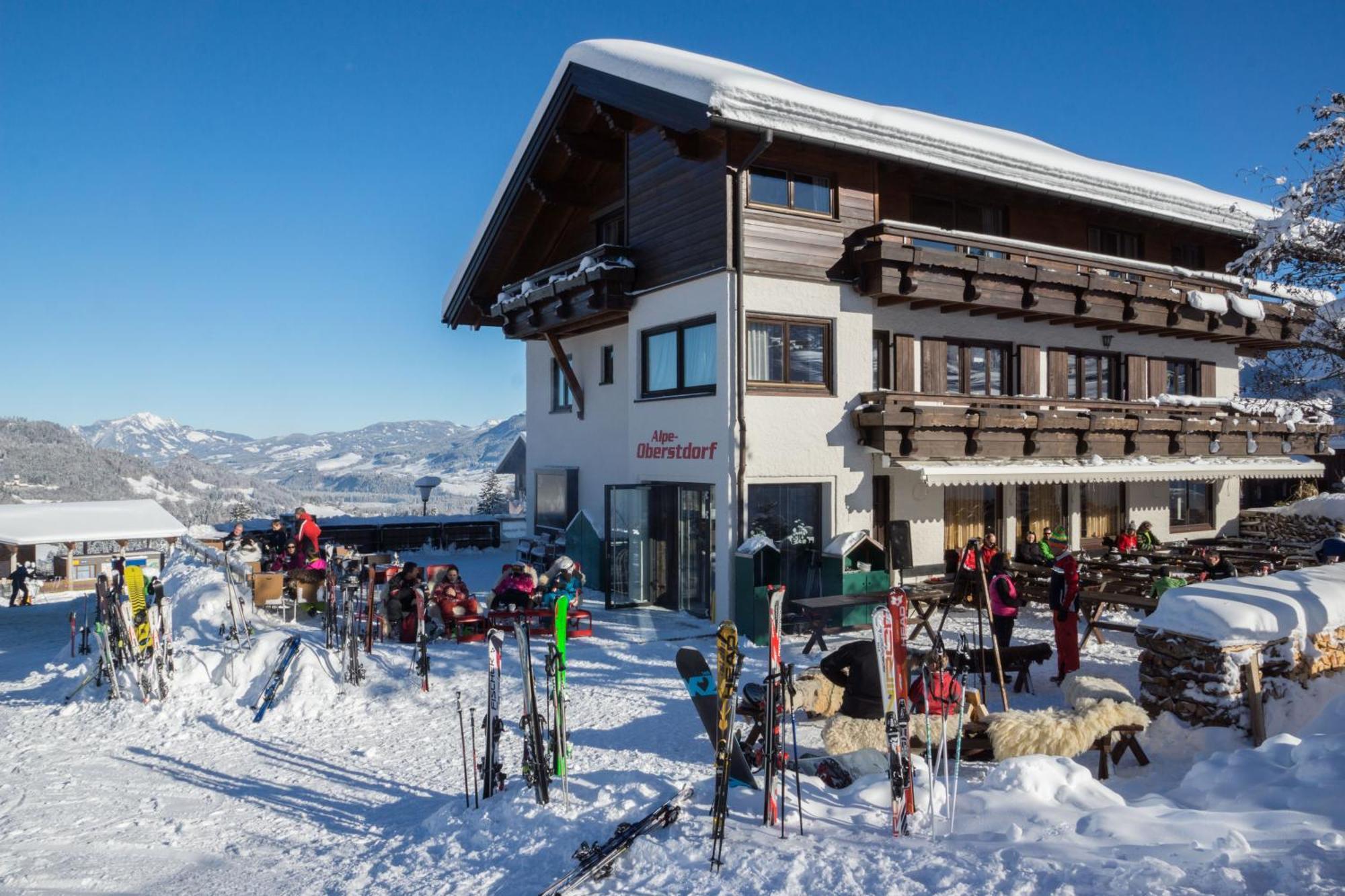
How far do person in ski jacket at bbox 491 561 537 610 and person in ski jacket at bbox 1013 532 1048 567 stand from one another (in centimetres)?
867

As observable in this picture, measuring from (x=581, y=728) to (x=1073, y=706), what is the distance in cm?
478

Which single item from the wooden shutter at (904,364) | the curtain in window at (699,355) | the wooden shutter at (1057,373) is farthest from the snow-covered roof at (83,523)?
the wooden shutter at (1057,373)

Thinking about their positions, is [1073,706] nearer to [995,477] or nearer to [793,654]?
[793,654]

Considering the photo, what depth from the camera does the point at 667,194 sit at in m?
16.1

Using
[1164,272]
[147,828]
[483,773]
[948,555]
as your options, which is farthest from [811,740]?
[1164,272]

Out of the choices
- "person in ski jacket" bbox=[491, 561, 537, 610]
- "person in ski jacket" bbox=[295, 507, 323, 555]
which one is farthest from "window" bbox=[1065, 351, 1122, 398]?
"person in ski jacket" bbox=[295, 507, 323, 555]

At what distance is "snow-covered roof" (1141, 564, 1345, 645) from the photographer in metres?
8.49

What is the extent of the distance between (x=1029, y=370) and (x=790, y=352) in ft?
20.9

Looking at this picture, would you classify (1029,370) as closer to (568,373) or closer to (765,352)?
(765,352)

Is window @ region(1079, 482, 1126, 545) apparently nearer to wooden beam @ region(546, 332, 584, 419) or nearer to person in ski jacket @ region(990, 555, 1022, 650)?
person in ski jacket @ region(990, 555, 1022, 650)

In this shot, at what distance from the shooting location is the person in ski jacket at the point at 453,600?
44.1 ft

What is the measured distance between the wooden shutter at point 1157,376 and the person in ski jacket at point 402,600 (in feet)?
55.2

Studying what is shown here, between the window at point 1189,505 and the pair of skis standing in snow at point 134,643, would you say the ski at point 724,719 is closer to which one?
the pair of skis standing in snow at point 134,643

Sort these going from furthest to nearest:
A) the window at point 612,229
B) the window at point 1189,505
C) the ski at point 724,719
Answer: the window at point 1189,505 < the window at point 612,229 < the ski at point 724,719
